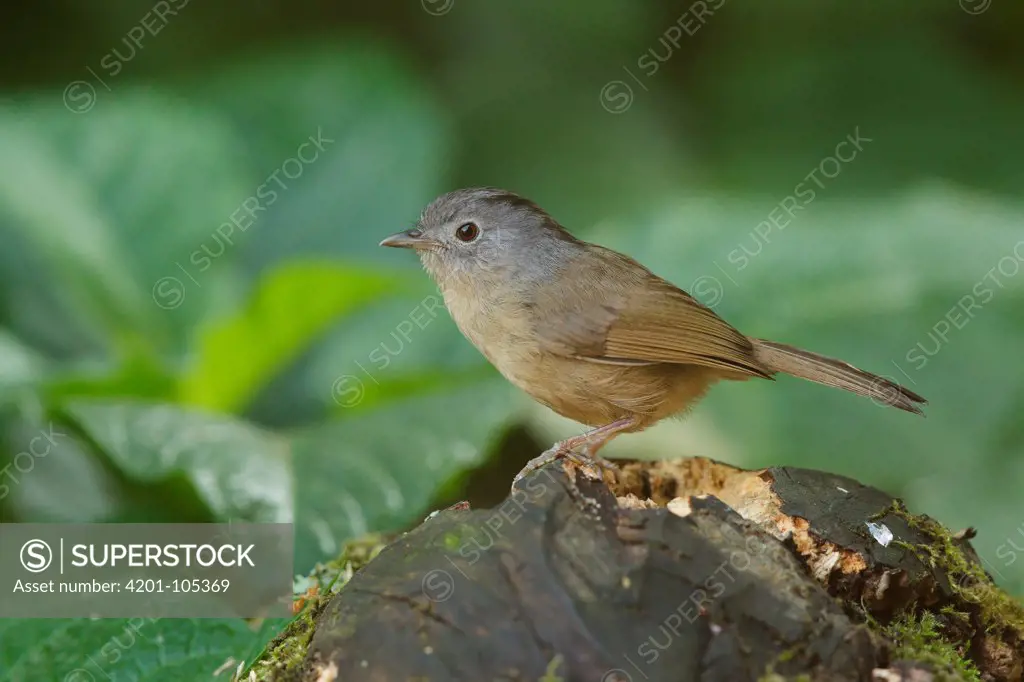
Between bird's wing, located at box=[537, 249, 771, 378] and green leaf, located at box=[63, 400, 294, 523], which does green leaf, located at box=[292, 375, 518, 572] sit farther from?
bird's wing, located at box=[537, 249, 771, 378]

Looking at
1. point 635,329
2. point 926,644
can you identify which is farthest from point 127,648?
point 926,644

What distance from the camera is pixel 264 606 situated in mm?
2840

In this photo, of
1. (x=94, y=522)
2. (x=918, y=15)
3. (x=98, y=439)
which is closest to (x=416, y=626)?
(x=98, y=439)

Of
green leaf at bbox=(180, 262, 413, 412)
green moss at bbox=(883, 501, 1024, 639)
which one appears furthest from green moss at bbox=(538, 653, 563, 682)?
green leaf at bbox=(180, 262, 413, 412)

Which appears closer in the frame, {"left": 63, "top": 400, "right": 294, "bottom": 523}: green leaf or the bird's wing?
the bird's wing

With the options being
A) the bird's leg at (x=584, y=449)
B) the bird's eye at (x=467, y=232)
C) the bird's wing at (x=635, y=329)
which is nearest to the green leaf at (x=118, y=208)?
the bird's eye at (x=467, y=232)

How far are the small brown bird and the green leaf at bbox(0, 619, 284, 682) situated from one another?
3.32ft

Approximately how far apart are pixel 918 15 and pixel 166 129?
A: 3.71m

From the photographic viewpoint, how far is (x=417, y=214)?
15.0 ft

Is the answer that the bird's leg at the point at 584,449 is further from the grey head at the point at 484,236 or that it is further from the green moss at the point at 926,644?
the green moss at the point at 926,644

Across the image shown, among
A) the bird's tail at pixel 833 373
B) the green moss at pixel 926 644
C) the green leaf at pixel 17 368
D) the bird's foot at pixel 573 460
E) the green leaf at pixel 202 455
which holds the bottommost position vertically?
the green leaf at pixel 17 368

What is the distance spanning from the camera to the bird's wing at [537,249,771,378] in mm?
2877

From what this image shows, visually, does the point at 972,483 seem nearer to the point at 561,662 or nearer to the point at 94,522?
the point at 561,662

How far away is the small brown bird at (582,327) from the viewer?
2887 mm
